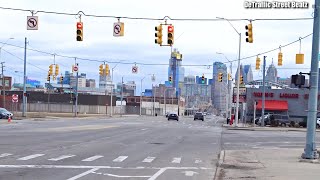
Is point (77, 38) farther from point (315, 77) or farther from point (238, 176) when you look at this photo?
point (238, 176)

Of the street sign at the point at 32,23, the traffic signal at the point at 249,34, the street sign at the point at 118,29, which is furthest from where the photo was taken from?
the traffic signal at the point at 249,34

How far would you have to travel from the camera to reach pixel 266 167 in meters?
17.0

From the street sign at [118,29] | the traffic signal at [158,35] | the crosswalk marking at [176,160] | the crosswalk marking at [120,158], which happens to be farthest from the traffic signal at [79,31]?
the crosswalk marking at [176,160]

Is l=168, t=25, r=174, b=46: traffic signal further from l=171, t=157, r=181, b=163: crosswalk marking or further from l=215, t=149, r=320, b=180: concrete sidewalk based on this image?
l=171, t=157, r=181, b=163: crosswalk marking

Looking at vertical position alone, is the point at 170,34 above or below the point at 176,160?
above

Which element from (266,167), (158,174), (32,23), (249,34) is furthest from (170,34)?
(158,174)

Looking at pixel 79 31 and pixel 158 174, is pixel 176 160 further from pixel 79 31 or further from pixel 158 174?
pixel 79 31

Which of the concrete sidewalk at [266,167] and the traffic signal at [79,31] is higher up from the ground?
the traffic signal at [79,31]

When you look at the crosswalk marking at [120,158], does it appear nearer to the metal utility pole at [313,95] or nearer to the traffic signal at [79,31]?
the metal utility pole at [313,95]

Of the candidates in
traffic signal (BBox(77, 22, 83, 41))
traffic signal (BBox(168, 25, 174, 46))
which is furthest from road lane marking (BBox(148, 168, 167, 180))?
traffic signal (BBox(77, 22, 83, 41))

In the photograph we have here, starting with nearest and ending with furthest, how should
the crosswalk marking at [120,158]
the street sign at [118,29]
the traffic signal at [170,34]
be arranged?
the crosswalk marking at [120,158], the traffic signal at [170,34], the street sign at [118,29]

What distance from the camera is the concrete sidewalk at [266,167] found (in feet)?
48.0

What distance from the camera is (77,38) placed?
2988cm

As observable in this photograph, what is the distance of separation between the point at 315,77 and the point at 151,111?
14753 centimetres
